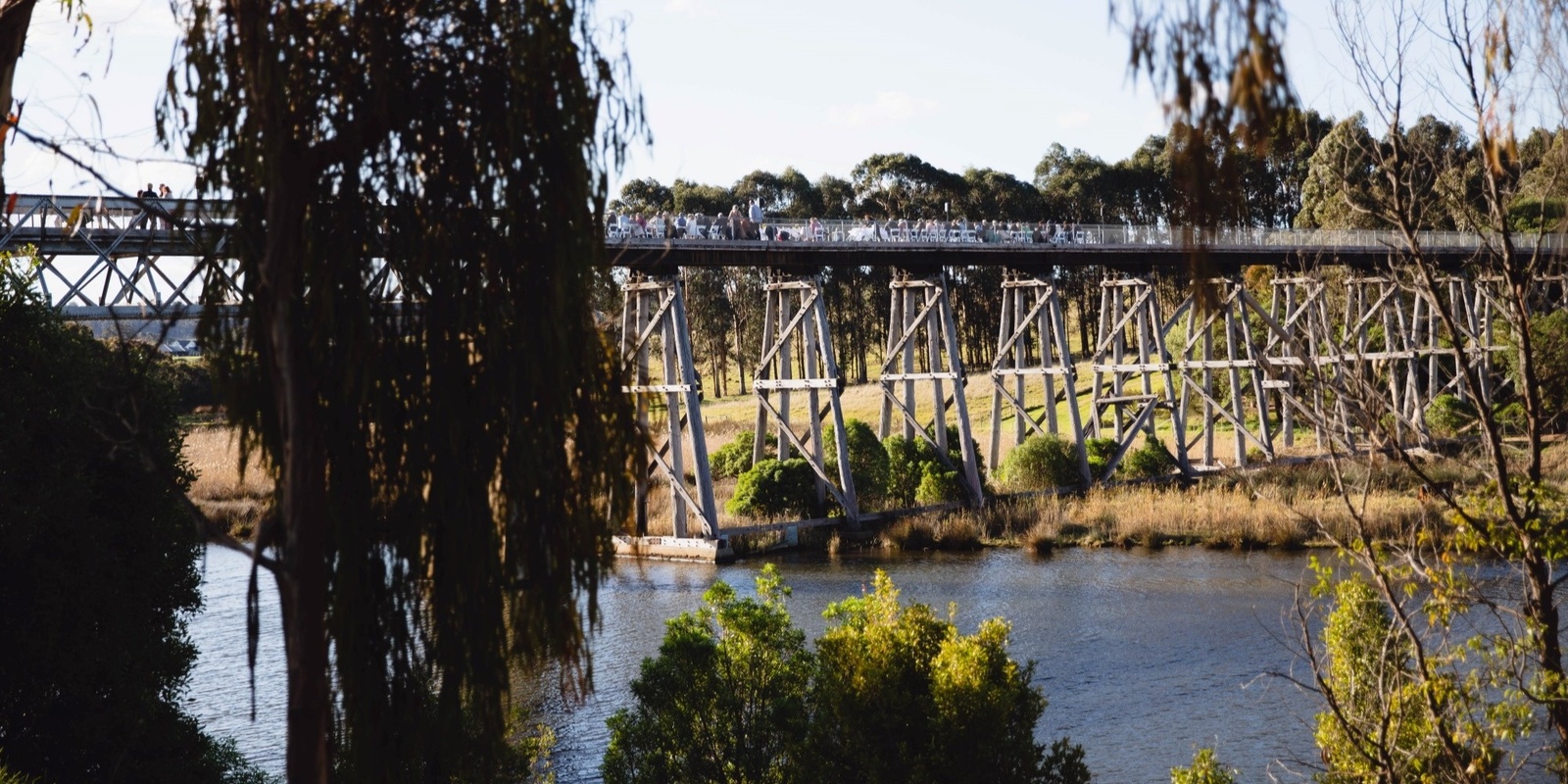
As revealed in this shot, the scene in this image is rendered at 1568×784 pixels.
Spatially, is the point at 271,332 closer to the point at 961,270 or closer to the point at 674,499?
the point at 674,499

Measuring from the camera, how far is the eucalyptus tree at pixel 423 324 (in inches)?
168

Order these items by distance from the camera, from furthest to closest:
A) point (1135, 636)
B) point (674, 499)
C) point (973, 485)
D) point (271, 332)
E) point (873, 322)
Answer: point (873, 322), point (973, 485), point (674, 499), point (1135, 636), point (271, 332)

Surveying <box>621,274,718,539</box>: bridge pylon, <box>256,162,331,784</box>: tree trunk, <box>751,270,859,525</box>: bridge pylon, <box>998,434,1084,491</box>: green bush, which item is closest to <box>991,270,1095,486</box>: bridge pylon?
<box>998,434,1084,491</box>: green bush

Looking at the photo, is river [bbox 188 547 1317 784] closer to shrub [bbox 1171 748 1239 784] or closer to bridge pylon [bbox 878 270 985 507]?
shrub [bbox 1171 748 1239 784]

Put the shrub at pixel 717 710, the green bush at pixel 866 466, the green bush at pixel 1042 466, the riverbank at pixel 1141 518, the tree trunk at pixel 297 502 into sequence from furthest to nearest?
the green bush at pixel 1042 466, the green bush at pixel 866 466, the riverbank at pixel 1141 518, the shrub at pixel 717 710, the tree trunk at pixel 297 502

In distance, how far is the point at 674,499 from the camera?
24531mm

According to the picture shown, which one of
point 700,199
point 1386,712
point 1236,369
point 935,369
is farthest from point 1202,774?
point 700,199

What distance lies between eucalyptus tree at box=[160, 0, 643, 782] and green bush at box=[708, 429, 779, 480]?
996 inches

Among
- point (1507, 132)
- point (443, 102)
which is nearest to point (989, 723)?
point (1507, 132)

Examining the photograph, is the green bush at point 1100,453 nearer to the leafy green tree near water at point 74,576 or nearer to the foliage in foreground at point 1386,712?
the foliage in foreground at point 1386,712

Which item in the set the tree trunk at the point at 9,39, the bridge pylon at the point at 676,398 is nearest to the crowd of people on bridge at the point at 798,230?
the bridge pylon at the point at 676,398

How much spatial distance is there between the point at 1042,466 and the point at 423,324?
2504 centimetres

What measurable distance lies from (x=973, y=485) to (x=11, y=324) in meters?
19.4

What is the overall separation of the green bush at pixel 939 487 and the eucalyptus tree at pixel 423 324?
22924 mm
